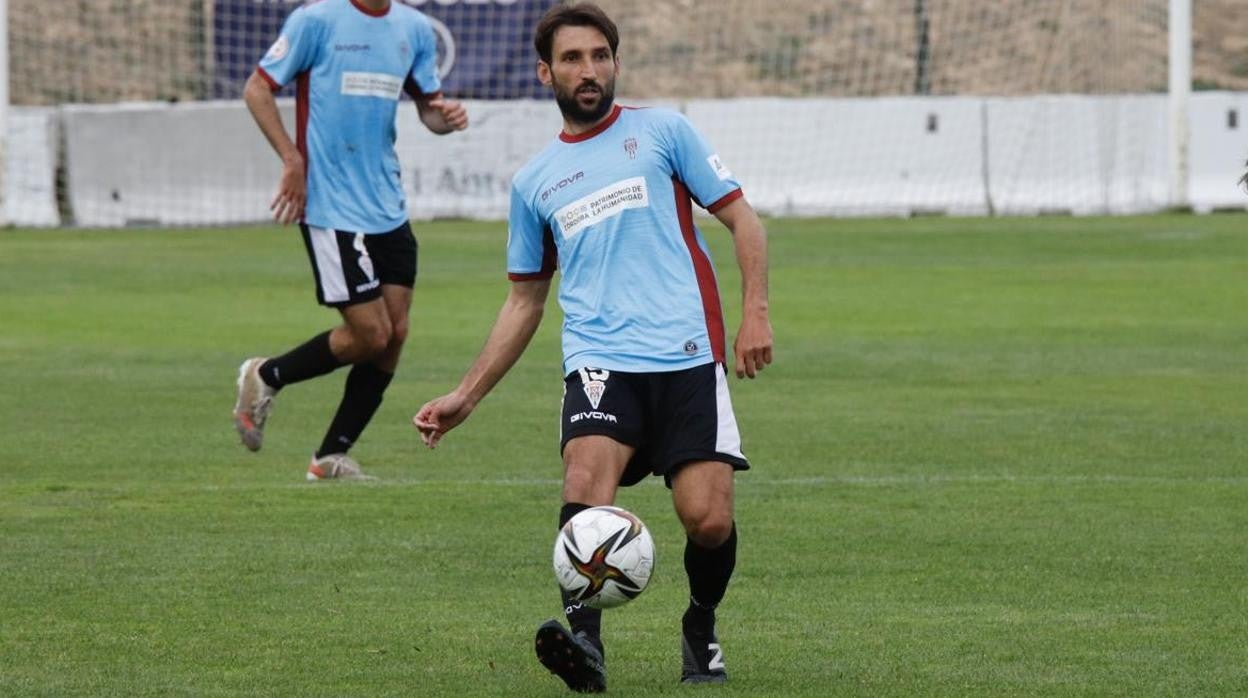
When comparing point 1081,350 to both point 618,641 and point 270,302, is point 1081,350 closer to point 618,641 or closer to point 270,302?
point 270,302

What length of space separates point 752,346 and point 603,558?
2.30 feet

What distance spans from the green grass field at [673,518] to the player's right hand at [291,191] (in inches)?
48.8

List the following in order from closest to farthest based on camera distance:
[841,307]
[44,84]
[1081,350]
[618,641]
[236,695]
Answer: [236,695], [618,641], [1081,350], [841,307], [44,84]

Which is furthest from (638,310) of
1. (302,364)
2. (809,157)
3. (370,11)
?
(809,157)

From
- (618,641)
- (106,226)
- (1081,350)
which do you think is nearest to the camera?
(618,641)

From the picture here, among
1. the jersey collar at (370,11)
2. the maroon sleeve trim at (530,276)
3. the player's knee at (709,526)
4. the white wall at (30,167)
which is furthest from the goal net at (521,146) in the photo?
the player's knee at (709,526)

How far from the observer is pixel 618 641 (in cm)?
703

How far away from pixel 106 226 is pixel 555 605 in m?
25.8

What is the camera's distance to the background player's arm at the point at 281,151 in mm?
10508

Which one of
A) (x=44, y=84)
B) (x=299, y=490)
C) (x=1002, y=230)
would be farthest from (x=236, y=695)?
(x=44, y=84)

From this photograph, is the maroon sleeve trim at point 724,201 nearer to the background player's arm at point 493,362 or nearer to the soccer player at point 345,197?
the background player's arm at point 493,362

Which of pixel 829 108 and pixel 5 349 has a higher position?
pixel 829 108

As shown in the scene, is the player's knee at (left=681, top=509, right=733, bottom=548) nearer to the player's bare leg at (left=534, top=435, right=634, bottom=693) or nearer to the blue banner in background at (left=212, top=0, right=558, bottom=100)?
the player's bare leg at (left=534, top=435, right=634, bottom=693)

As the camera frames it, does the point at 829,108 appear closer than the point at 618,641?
No
